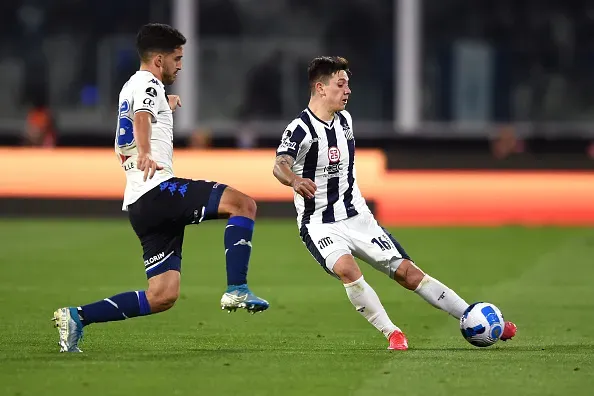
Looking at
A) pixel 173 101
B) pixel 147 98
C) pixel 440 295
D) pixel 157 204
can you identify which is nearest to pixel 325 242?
pixel 440 295

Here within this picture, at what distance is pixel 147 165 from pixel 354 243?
1704 millimetres

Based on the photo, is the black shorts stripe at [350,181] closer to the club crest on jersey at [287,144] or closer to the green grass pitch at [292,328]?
the club crest on jersey at [287,144]

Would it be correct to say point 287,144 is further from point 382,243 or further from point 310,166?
point 382,243

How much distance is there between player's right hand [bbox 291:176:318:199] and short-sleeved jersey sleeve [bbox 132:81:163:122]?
0.97 metres

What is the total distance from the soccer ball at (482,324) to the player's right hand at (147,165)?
7.57ft

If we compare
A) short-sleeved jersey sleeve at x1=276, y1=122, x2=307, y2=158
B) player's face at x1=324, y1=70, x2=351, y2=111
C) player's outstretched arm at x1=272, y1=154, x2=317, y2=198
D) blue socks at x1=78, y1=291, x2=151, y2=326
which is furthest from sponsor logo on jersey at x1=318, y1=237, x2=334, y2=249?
blue socks at x1=78, y1=291, x2=151, y2=326

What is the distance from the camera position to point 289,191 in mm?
21125

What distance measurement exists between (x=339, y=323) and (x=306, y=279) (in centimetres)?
365

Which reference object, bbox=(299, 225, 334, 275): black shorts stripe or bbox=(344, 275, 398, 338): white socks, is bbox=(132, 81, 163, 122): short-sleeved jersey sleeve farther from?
bbox=(344, 275, 398, 338): white socks

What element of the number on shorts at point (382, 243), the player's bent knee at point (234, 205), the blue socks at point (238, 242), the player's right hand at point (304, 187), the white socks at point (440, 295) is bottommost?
the white socks at point (440, 295)

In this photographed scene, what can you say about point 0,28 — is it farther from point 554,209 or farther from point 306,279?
point 306,279

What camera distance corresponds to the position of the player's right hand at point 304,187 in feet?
28.2

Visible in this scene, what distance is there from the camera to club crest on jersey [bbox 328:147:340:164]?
30.3 feet

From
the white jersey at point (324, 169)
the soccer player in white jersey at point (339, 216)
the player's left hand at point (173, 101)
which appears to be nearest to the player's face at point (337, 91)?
the soccer player in white jersey at point (339, 216)
